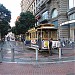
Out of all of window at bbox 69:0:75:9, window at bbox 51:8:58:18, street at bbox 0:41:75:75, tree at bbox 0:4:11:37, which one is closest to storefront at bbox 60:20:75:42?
window at bbox 69:0:75:9

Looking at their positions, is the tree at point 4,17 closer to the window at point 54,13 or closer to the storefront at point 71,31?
the window at point 54,13

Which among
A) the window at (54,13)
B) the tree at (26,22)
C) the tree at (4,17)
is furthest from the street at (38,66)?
the tree at (26,22)

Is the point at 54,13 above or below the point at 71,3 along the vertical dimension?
below

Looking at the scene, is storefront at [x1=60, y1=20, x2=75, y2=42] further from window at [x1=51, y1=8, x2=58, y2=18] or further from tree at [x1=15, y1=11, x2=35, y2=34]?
tree at [x1=15, y1=11, x2=35, y2=34]

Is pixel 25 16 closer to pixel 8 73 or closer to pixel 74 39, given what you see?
pixel 74 39

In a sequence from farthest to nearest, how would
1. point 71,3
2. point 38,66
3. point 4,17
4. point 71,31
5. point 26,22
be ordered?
point 26,22
point 4,17
point 71,31
point 71,3
point 38,66

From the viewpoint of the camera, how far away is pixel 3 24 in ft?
207

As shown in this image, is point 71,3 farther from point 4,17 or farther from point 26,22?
point 4,17

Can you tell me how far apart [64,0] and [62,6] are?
47.9 inches

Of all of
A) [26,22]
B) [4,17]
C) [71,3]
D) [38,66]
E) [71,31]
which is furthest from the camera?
[26,22]

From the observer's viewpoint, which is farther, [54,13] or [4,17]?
[4,17]

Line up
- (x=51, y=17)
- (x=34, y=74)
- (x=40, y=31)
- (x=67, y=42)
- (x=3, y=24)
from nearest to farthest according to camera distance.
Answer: (x=34, y=74) → (x=40, y=31) → (x=67, y=42) → (x=51, y=17) → (x=3, y=24)

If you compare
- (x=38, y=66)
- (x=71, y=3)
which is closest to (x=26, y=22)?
(x=71, y=3)

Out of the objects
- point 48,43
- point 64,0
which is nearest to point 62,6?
point 64,0
